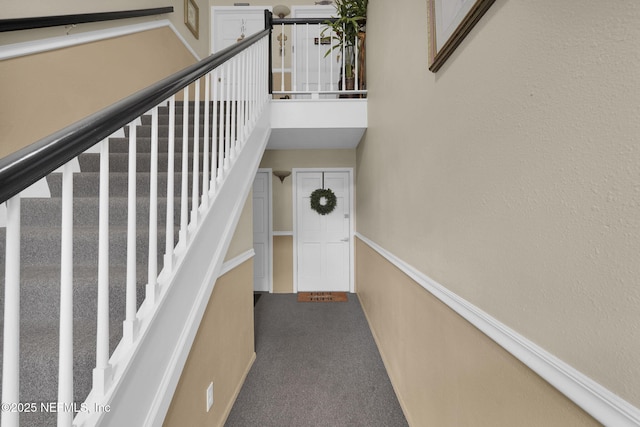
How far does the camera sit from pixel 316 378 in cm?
206

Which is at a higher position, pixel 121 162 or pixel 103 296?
pixel 121 162

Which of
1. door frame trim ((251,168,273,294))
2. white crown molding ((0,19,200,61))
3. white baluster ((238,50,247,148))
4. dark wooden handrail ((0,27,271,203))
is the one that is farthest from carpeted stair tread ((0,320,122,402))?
door frame trim ((251,168,273,294))

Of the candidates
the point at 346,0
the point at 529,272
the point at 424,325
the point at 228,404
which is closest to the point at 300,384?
the point at 228,404

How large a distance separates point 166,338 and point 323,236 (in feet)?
10.3

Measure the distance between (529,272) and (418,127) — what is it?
90 cm

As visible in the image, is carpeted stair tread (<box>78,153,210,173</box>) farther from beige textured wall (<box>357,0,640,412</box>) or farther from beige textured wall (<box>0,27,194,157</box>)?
beige textured wall (<box>357,0,640,412</box>)

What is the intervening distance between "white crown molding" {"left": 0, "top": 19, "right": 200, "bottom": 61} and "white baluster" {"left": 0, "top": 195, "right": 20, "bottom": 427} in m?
1.76

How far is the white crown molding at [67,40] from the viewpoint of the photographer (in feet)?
5.07

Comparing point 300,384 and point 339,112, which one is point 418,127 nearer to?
point 339,112

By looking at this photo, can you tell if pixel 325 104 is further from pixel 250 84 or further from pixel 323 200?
pixel 323 200

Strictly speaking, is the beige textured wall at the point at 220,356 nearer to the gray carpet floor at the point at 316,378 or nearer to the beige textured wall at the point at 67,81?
the gray carpet floor at the point at 316,378

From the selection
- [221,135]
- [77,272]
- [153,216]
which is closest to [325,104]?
[221,135]

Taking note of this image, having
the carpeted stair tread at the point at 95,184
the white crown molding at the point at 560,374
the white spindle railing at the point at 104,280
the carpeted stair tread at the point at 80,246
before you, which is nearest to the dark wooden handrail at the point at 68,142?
the white spindle railing at the point at 104,280

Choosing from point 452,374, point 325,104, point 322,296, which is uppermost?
point 325,104
